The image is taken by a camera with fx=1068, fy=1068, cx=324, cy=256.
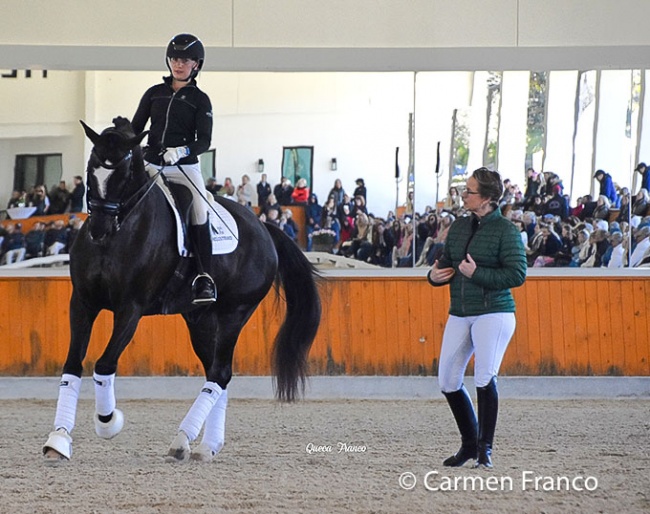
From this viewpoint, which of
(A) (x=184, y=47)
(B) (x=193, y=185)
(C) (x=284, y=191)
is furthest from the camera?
(C) (x=284, y=191)

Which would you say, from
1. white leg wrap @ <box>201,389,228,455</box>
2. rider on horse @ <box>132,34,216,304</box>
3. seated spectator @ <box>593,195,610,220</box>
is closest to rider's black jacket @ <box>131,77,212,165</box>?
rider on horse @ <box>132,34,216,304</box>

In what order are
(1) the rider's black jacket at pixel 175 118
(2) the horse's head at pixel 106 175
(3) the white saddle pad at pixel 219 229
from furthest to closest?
(1) the rider's black jacket at pixel 175 118 < (3) the white saddle pad at pixel 219 229 < (2) the horse's head at pixel 106 175

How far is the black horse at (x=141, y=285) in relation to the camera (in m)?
5.26

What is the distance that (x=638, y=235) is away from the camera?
368 inches

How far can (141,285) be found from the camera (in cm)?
554

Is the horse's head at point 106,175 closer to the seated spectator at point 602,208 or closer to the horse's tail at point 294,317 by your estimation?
the horse's tail at point 294,317

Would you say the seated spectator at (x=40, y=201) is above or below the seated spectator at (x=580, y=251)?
above

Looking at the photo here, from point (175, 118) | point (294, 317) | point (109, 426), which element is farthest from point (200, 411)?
point (175, 118)

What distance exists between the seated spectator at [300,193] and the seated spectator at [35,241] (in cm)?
216

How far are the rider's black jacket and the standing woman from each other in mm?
1537

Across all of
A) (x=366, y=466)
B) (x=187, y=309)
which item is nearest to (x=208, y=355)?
(x=187, y=309)

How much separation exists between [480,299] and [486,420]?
0.65 meters

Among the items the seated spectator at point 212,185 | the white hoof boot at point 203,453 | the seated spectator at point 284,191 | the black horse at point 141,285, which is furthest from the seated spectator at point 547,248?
the white hoof boot at point 203,453

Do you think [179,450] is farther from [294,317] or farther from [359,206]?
[359,206]
